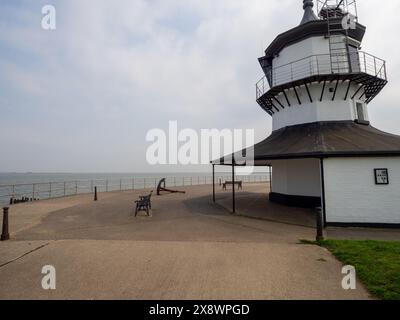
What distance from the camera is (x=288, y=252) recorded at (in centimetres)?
627

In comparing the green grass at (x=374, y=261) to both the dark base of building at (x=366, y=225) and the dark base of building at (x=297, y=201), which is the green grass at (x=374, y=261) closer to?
the dark base of building at (x=366, y=225)

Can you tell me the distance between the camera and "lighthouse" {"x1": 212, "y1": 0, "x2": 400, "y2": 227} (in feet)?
31.3

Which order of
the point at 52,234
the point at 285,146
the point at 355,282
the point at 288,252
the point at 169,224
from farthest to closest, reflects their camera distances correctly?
the point at 285,146
the point at 169,224
the point at 52,234
the point at 288,252
the point at 355,282

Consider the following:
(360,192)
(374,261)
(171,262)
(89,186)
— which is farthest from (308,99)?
(89,186)

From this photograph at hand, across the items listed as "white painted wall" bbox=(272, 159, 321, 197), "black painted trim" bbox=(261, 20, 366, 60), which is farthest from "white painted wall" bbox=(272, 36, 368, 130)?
"white painted wall" bbox=(272, 159, 321, 197)

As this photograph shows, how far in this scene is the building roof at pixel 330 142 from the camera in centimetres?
969

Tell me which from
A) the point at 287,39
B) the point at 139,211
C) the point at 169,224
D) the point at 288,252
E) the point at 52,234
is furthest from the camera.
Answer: the point at 287,39

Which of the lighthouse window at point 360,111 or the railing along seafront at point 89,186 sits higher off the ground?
the lighthouse window at point 360,111

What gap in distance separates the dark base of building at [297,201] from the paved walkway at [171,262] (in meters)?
4.02

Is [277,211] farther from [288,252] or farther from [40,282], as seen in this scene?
[40,282]

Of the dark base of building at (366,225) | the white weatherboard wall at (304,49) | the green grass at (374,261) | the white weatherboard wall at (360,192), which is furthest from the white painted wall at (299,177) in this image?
the white weatherboard wall at (304,49)

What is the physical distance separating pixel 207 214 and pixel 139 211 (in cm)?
382

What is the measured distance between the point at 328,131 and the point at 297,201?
421 centimetres
